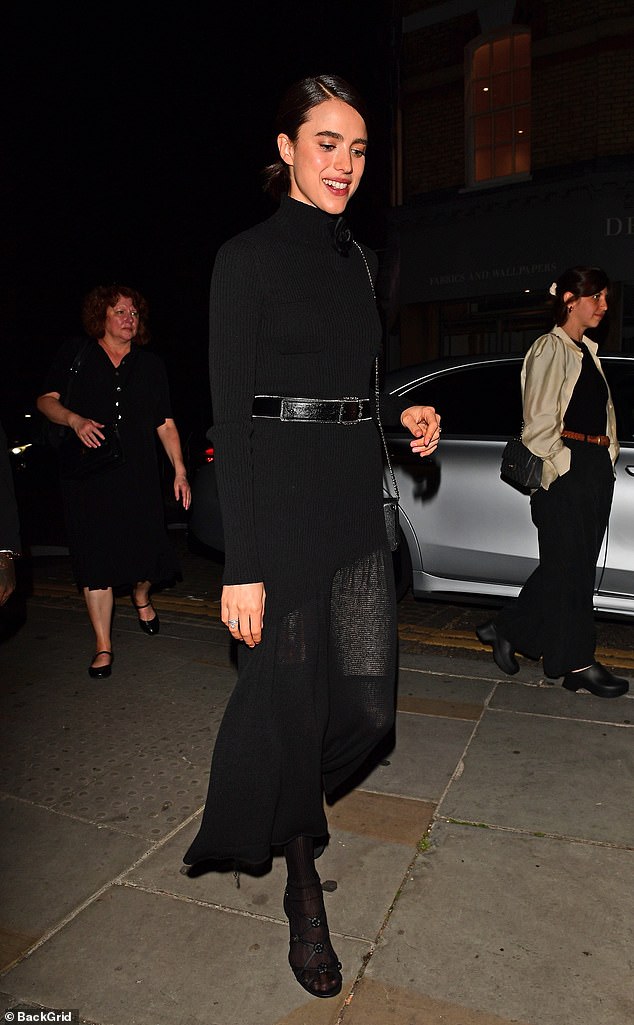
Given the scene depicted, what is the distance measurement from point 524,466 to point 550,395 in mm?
363

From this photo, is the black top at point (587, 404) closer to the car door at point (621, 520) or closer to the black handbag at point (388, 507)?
the car door at point (621, 520)

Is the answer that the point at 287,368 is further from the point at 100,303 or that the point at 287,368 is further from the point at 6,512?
the point at 100,303

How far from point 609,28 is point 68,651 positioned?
38.6 feet

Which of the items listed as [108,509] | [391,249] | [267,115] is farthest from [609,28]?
[108,509]

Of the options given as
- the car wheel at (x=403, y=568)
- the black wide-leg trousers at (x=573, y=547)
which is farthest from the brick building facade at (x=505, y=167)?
the black wide-leg trousers at (x=573, y=547)

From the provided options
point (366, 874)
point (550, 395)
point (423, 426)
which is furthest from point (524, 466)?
point (366, 874)

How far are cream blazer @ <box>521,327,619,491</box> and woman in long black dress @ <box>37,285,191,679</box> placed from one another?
76.1 inches

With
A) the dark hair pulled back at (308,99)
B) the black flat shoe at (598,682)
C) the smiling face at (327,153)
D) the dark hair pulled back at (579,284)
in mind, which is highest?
the dark hair pulled back at (308,99)

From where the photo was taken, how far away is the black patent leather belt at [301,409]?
2.15 m

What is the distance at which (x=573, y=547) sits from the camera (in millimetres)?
4148

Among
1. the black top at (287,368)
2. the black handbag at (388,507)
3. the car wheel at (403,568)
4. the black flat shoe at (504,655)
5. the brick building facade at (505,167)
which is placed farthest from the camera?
the brick building facade at (505,167)

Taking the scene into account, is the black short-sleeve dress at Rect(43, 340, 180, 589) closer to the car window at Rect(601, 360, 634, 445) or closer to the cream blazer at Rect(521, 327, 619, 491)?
the cream blazer at Rect(521, 327, 619, 491)

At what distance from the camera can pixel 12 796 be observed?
3314 millimetres

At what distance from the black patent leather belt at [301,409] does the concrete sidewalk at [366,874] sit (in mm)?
Answer: 1439
